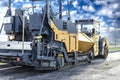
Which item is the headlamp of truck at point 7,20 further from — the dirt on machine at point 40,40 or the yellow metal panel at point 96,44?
the yellow metal panel at point 96,44

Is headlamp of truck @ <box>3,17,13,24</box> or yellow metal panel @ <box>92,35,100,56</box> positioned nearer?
headlamp of truck @ <box>3,17,13,24</box>

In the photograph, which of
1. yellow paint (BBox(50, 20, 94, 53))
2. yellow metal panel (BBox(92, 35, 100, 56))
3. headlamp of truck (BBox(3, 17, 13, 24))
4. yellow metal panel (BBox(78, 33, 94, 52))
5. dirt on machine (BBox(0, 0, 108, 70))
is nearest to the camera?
dirt on machine (BBox(0, 0, 108, 70))

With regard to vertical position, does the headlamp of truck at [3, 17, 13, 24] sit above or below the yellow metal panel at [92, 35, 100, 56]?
above

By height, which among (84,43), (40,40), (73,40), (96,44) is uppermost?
(40,40)

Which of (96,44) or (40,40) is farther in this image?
(96,44)

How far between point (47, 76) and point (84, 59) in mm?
4989

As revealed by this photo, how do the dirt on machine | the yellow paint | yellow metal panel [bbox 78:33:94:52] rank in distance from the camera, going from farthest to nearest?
yellow metal panel [bbox 78:33:94:52] < the yellow paint < the dirt on machine

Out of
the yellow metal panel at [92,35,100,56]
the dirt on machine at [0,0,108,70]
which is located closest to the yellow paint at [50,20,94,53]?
the dirt on machine at [0,0,108,70]

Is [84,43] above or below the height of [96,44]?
above

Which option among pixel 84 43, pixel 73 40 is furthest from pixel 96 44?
pixel 73 40

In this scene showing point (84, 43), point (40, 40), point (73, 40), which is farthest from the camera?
point (84, 43)

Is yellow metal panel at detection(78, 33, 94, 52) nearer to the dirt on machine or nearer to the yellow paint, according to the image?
the yellow paint

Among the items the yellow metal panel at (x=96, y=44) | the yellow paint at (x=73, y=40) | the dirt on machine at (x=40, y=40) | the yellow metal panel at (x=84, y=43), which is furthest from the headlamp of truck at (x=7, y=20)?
the yellow metal panel at (x=96, y=44)

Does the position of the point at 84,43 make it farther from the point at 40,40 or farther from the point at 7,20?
the point at 7,20
